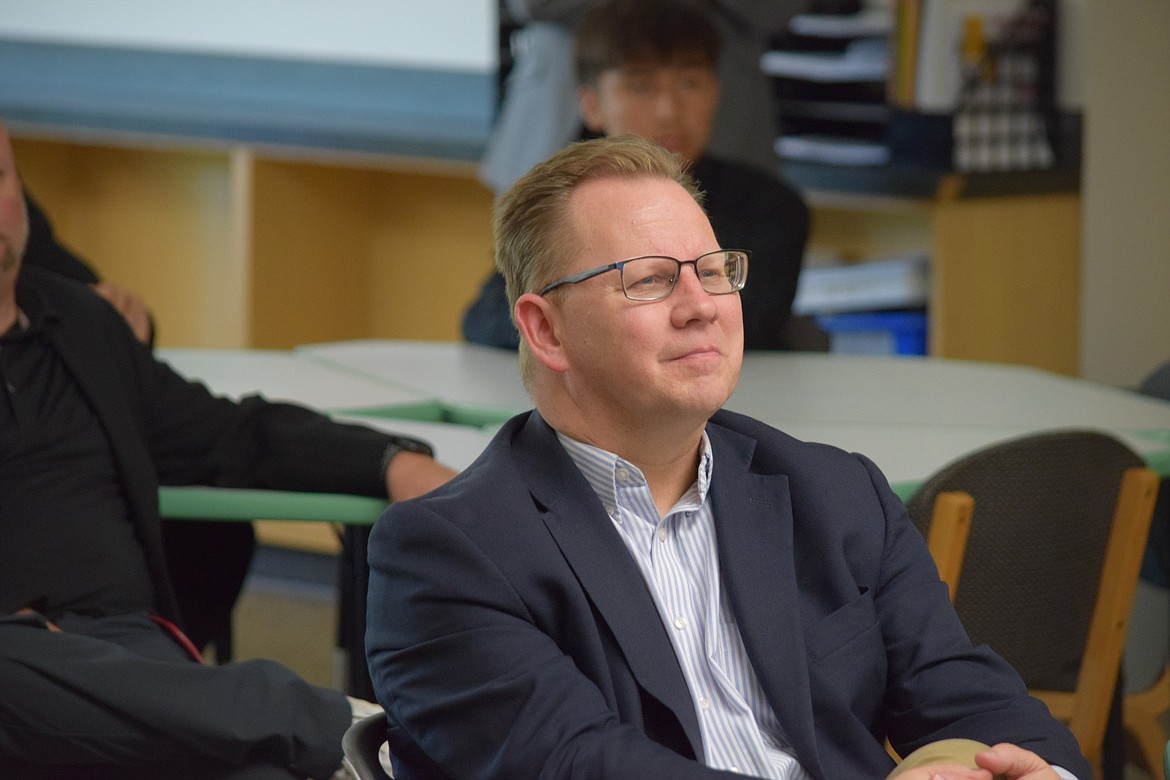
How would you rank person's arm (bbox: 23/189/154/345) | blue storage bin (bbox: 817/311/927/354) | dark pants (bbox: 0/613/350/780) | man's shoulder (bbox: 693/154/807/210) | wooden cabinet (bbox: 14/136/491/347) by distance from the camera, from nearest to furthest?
1. dark pants (bbox: 0/613/350/780)
2. person's arm (bbox: 23/189/154/345)
3. man's shoulder (bbox: 693/154/807/210)
4. blue storage bin (bbox: 817/311/927/354)
5. wooden cabinet (bbox: 14/136/491/347)

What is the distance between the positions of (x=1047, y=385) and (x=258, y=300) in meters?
2.91

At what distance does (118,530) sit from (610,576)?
3.14ft

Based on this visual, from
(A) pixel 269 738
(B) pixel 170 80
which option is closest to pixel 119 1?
(B) pixel 170 80

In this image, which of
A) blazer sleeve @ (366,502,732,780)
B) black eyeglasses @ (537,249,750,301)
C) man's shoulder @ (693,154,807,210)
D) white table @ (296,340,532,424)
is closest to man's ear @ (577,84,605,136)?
man's shoulder @ (693,154,807,210)

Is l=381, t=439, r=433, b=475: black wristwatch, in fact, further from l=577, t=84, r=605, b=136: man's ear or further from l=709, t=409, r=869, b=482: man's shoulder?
l=577, t=84, r=605, b=136: man's ear

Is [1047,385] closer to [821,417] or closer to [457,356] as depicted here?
[821,417]

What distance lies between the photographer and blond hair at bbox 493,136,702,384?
4.08 feet

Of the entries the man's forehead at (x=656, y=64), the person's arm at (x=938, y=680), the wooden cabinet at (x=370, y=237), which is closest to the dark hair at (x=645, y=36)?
the man's forehead at (x=656, y=64)

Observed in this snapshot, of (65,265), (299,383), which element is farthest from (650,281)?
(65,265)

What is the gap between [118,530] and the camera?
6.21 feet

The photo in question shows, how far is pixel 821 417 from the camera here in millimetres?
2330

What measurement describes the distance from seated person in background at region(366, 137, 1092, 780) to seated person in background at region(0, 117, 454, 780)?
1.42 ft

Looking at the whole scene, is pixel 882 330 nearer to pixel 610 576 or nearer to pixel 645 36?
pixel 645 36

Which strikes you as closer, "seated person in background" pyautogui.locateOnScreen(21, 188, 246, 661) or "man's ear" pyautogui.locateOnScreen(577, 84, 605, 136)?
"seated person in background" pyautogui.locateOnScreen(21, 188, 246, 661)
